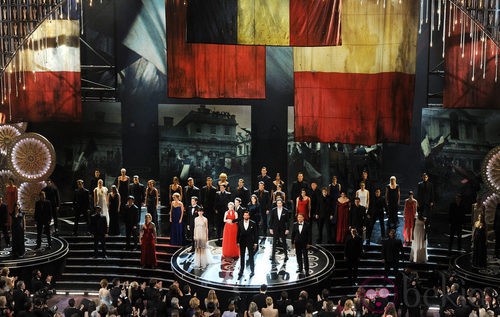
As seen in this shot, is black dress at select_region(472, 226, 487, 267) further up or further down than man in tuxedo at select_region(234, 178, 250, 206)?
further down

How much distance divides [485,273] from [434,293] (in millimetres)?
1179

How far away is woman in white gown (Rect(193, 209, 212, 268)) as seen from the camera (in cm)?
1625

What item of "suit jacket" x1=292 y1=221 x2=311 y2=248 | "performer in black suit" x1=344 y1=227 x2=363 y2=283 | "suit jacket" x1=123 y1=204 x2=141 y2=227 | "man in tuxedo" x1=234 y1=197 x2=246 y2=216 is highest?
"man in tuxedo" x1=234 y1=197 x2=246 y2=216

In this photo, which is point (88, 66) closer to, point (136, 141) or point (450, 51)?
point (136, 141)

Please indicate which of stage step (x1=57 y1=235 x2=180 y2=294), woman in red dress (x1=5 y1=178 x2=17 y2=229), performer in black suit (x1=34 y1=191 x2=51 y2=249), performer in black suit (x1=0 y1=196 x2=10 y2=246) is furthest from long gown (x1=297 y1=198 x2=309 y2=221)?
woman in red dress (x1=5 y1=178 x2=17 y2=229)

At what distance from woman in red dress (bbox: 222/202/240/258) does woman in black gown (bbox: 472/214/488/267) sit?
516 centimetres

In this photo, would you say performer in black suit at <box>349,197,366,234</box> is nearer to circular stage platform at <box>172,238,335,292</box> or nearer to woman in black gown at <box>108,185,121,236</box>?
circular stage platform at <box>172,238,335,292</box>

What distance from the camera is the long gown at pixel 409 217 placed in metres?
17.5

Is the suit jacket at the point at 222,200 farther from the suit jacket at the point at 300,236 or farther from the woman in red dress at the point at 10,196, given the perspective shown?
the woman in red dress at the point at 10,196

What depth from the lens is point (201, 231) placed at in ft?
53.3

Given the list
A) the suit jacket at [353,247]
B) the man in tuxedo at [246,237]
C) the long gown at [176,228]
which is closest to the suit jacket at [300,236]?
the man in tuxedo at [246,237]

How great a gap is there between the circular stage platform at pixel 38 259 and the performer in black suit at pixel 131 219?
1.46 m

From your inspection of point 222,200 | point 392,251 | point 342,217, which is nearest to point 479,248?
point 392,251

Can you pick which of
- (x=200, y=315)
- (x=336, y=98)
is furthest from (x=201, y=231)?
(x=336, y=98)
